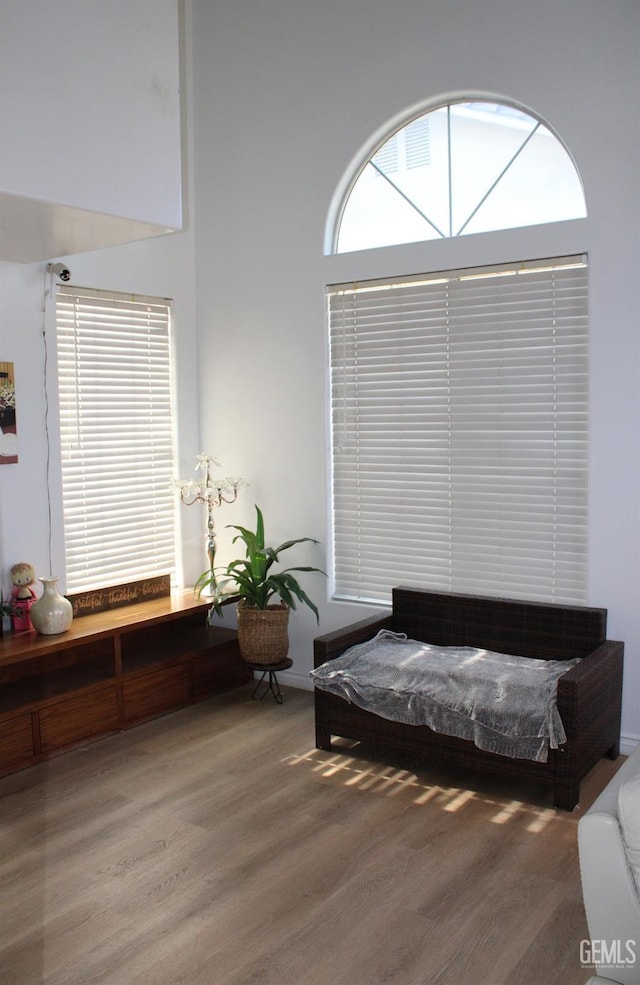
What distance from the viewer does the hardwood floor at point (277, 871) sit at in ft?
8.08

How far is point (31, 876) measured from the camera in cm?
294

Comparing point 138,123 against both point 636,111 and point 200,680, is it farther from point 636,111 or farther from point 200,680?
point 200,680

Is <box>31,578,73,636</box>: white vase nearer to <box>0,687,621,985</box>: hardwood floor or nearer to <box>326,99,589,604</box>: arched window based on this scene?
<box>0,687,621,985</box>: hardwood floor

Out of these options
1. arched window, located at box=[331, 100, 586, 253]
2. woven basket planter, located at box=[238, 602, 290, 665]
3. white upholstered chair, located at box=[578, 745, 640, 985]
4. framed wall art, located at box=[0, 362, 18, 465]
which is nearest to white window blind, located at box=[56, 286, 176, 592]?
framed wall art, located at box=[0, 362, 18, 465]

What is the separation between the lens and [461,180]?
13.7ft

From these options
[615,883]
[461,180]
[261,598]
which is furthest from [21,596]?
[615,883]

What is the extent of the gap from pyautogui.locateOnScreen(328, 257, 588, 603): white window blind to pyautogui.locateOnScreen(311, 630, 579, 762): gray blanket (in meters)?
0.49

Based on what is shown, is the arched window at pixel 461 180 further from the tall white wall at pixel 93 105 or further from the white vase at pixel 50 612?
the white vase at pixel 50 612

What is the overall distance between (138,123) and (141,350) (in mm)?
2185

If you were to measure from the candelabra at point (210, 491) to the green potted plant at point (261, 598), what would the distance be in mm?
179

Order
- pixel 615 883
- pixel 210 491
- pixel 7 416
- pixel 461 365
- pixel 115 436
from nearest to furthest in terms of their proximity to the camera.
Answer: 1. pixel 615 883
2. pixel 7 416
3. pixel 461 365
4. pixel 115 436
5. pixel 210 491

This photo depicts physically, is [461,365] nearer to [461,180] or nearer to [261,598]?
[461,180]

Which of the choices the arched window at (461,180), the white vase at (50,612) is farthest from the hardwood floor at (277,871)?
the arched window at (461,180)

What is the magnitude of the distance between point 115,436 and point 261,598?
3.83 ft
